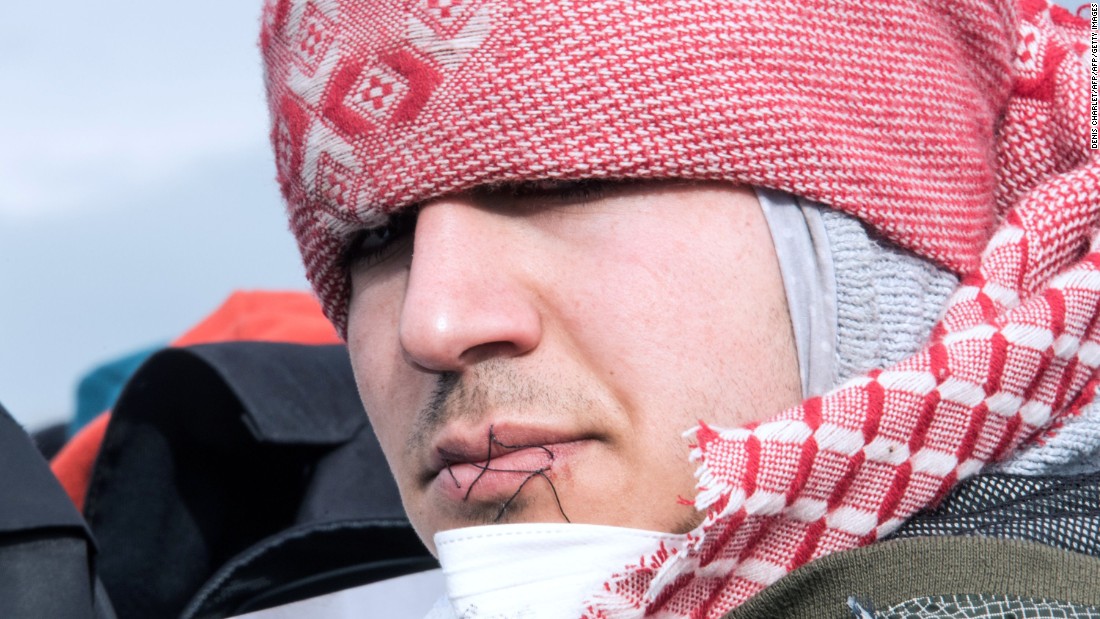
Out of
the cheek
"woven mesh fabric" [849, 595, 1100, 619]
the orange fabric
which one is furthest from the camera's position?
the orange fabric

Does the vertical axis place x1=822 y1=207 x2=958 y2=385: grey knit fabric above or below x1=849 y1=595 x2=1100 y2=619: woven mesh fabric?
above

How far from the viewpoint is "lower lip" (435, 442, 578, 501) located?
108cm

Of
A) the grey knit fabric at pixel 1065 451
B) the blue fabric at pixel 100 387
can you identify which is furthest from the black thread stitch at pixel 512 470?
the blue fabric at pixel 100 387

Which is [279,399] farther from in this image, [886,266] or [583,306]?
[886,266]

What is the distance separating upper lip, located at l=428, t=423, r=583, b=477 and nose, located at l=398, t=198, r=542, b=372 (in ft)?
0.21

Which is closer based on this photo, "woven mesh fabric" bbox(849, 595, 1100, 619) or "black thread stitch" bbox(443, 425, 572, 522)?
"woven mesh fabric" bbox(849, 595, 1100, 619)

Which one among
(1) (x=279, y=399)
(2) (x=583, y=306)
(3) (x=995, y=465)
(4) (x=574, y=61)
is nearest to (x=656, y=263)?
(2) (x=583, y=306)

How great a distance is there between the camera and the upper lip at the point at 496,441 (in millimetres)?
1073

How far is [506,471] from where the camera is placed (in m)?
1.09

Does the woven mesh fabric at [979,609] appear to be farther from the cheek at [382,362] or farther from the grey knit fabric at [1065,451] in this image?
the cheek at [382,362]

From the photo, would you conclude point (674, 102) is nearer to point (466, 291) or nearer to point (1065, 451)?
point (466, 291)

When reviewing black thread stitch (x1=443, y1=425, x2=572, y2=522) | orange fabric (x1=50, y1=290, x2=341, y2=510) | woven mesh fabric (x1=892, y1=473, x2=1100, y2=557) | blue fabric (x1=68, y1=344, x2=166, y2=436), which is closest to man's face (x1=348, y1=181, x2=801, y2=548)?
black thread stitch (x1=443, y1=425, x2=572, y2=522)

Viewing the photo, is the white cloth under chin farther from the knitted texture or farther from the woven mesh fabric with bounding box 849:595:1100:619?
the knitted texture

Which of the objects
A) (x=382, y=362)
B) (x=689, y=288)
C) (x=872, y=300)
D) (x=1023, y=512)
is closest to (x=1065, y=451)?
(x=1023, y=512)
